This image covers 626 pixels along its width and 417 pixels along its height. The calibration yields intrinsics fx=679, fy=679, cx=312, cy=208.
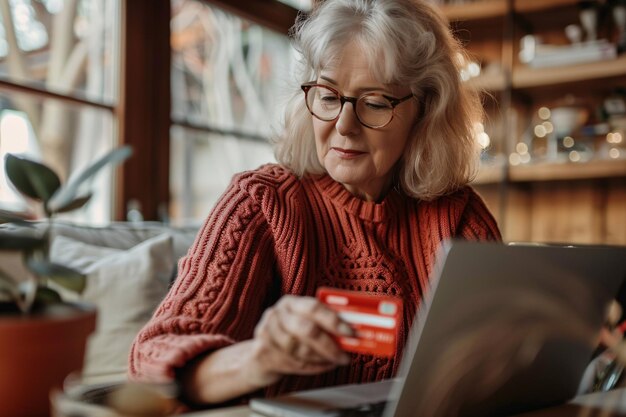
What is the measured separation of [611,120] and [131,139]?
6.85 ft

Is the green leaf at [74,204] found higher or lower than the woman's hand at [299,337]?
higher

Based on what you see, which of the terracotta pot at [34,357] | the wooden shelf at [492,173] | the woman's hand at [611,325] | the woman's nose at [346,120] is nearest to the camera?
the terracotta pot at [34,357]

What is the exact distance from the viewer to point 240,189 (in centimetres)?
117

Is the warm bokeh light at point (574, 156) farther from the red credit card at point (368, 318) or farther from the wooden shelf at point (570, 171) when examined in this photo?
the red credit card at point (368, 318)

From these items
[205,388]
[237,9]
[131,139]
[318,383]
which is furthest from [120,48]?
[205,388]

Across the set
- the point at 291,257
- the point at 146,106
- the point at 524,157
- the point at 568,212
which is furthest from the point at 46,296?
the point at 568,212

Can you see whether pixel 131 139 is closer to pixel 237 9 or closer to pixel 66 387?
pixel 237 9

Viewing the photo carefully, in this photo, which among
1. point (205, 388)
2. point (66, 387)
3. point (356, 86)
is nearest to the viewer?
point (66, 387)

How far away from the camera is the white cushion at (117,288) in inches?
58.6

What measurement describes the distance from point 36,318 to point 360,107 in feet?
2.67

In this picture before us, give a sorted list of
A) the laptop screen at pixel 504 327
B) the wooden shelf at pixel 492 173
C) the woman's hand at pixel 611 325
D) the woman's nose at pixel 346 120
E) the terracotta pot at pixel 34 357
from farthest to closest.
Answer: the wooden shelf at pixel 492 173 → the woman's nose at pixel 346 120 → the woman's hand at pixel 611 325 → the laptop screen at pixel 504 327 → the terracotta pot at pixel 34 357

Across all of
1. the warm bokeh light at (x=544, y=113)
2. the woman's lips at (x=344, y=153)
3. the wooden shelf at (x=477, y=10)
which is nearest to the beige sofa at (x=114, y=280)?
the woman's lips at (x=344, y=153)

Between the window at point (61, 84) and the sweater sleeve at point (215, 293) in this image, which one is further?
the window at point (61, 84)

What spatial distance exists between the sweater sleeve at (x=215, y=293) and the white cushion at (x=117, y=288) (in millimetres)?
484
